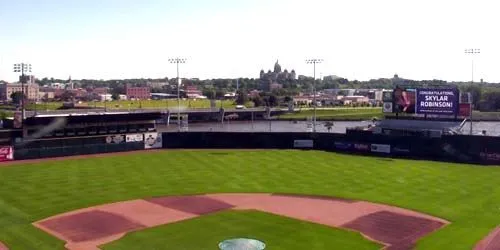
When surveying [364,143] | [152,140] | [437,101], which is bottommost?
[152,140]

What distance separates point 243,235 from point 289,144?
1428 inches

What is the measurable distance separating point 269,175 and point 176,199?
37.1ft

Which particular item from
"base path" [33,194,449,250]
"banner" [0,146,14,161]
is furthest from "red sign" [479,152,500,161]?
"banner" [0,146,14,161]

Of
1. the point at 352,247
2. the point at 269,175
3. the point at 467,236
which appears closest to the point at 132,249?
the point at 352,247

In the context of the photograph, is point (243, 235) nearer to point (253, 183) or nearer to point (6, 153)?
point (253, 183)

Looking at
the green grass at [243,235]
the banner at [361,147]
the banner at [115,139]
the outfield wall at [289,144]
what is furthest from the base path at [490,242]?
the banner at [115,139]

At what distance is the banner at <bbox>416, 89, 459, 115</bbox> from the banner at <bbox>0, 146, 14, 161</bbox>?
44.8m

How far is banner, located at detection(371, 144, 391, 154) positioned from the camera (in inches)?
2170

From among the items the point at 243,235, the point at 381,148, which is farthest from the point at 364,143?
the point at 243,235

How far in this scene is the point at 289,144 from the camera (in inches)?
2388

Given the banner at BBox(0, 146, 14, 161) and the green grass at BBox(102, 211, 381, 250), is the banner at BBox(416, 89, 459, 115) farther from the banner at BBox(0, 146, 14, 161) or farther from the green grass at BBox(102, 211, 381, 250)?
the banner at BBox(0, 146, 14, 161)

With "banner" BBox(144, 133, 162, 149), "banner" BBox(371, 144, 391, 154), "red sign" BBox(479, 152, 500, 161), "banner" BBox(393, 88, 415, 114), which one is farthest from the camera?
"banner" BBox(144, 133, 162, 149)

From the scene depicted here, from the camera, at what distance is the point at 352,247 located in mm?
23125

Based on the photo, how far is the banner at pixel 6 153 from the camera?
4953cm
